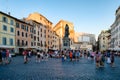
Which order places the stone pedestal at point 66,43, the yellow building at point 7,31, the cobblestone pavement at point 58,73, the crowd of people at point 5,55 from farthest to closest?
the yellow building at point 7,31 < the stone pedestal at point 66,43 < the crowd of people at point 5,55 < the cobblestone pavement at point 58,73

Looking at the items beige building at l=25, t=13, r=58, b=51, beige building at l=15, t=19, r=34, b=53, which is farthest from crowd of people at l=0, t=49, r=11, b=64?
beige building at l=25, t=13, r=58, b=51

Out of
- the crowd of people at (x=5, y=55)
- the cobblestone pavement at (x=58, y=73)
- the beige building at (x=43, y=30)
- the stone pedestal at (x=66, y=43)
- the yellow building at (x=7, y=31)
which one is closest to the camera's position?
the cobblestone pavement at (x=58, y=73)

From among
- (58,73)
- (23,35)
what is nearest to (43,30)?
(23,35)

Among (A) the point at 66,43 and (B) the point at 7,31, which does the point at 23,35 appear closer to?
(B) the point at 7,31

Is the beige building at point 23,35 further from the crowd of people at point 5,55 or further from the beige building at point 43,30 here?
the crowd of people at point 5,55

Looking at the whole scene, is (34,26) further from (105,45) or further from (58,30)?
(105,45)

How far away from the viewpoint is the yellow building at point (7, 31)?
52562 millimetres

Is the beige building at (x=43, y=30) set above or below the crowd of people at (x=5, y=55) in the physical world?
above

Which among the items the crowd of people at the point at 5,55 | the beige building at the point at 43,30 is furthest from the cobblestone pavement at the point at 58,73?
the beige building at the point at 43,30

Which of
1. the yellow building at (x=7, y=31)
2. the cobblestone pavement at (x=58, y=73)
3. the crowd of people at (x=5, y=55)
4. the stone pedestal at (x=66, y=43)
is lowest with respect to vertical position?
the cobblestone pavement at (x=58, y=73)

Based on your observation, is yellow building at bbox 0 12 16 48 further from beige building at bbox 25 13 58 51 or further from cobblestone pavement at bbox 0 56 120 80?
cobblestone pavement at bbox 0 56 120 80

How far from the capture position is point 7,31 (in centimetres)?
5572

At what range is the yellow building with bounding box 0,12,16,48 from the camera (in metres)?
52.6

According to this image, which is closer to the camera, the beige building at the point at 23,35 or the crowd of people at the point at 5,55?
the crowd of people at the point at 5,55
